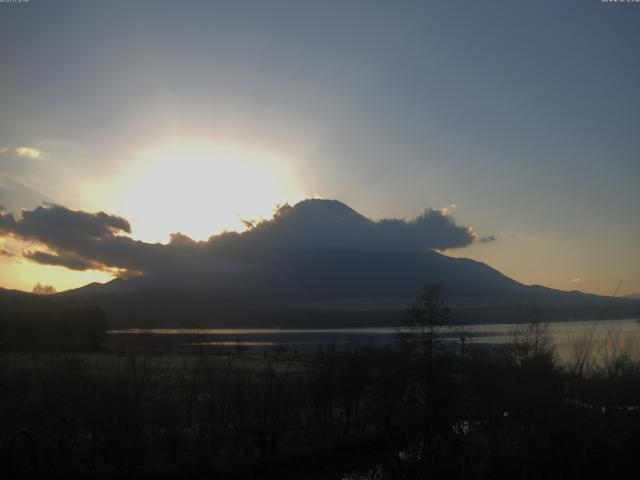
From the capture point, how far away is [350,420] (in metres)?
28.9

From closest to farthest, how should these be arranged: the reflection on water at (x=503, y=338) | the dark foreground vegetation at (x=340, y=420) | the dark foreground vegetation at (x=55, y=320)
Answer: the dark foreground vegetation at (x=340, y=420)
the reflection on water at (x=503, y=338)
the dark foreground vegetation at (x=55, y=320)

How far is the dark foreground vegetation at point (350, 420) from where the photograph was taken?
9375 millimetres

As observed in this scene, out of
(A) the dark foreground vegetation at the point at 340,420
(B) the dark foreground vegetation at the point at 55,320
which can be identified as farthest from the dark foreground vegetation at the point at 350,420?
(B) the dark foreground vegetation at the point at 55,320

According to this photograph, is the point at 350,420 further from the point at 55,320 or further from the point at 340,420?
the point at 55,320

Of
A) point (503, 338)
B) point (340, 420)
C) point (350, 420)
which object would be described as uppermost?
point (503, 338)

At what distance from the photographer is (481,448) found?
10.1 meters

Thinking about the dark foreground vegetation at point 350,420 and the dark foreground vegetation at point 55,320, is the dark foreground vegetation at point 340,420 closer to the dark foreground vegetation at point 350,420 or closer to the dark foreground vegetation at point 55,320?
the dark foreground vegetation at point 350,420

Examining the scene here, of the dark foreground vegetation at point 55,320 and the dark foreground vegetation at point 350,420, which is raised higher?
the dark foreground vegetation at point 55,320

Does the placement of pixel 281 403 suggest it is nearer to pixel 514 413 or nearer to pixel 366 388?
pixel 366 388

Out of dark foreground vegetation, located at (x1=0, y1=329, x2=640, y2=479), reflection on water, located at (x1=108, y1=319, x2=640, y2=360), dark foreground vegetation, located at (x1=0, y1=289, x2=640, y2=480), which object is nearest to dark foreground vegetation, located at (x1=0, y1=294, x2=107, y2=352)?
reflection on water, located at (x1=108, y1=319, x2=640, y2=360)

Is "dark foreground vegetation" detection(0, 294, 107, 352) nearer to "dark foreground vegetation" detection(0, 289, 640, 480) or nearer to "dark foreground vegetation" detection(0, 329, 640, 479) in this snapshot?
"dark foreground vegetation" detection(0, 329, 640, 479)

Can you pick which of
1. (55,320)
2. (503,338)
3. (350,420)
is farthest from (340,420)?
(503,338)

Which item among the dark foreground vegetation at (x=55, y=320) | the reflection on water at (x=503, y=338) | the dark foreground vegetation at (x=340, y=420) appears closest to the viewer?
the dark foreground vegetation at (x=340, y=420)

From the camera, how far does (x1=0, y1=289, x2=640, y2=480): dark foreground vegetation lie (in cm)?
938
